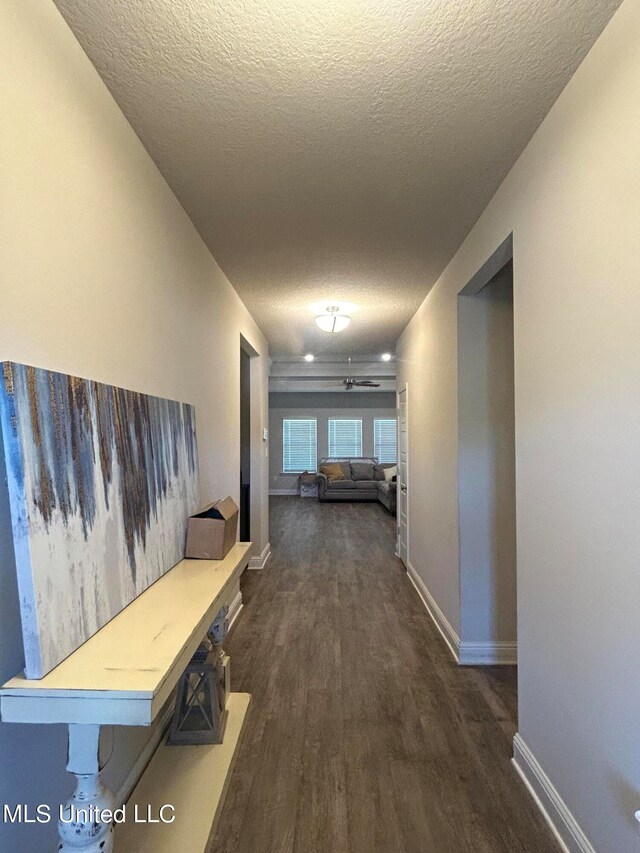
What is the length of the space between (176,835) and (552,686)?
4.55 feet

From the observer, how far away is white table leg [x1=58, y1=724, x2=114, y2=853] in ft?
3.19

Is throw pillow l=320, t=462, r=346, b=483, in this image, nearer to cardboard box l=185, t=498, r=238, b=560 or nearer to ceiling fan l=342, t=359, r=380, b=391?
ceiling fan l=342, t=359, r=380, b=391

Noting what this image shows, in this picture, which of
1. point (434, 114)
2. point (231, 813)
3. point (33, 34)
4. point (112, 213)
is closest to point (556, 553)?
point (231, 813)

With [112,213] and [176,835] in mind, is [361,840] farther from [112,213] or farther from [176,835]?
[112,213]

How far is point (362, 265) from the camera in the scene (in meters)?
3.07

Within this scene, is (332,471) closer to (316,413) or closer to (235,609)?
(316,413)

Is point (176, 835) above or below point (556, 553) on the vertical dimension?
below

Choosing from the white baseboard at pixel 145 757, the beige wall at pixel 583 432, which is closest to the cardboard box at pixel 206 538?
the white baseboard at pixel 145 757

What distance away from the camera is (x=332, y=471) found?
1025 centimetres

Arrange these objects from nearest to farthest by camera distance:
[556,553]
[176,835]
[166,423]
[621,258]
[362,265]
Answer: [621,258]
[176,835]
[556,553]
[166,423]
[362,265]

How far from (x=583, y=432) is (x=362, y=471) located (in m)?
Answer: 9.00

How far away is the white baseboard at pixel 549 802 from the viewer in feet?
4.76

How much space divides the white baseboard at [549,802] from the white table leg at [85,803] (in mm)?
1405

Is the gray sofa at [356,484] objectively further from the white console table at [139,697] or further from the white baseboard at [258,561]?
the white console table at [139,697]
